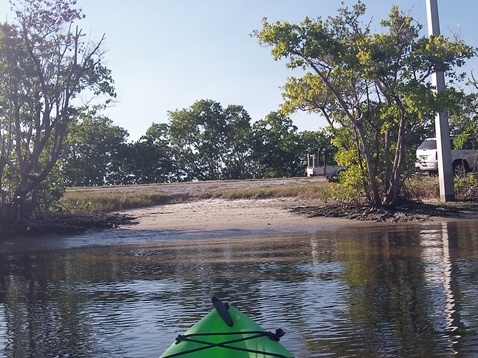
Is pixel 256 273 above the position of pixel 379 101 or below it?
below

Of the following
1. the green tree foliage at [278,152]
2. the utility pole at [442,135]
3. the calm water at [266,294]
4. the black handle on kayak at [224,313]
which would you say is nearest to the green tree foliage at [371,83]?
the utility pole at [442,135]

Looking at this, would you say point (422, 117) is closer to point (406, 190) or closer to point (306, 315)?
point (406, 190)

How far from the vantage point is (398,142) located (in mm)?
25359

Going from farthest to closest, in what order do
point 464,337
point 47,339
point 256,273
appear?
1. point 256,273
2. point 47,339
3. point 464,337

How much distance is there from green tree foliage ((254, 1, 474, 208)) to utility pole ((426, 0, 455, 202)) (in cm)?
53

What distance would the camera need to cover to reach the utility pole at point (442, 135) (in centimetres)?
2542

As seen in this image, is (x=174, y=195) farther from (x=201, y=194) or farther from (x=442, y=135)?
(x=442, y=135)

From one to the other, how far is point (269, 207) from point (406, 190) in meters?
4.87

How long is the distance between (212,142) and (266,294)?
47.9 meters

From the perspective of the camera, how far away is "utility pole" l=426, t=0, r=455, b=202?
25422 mm

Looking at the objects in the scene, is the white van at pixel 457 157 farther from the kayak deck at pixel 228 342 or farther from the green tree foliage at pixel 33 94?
the kayak deck at pixel 228 342

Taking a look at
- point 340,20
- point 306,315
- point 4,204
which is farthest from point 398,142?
point 306,315

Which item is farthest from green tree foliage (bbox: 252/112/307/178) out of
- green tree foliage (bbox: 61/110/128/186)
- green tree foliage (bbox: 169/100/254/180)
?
green tree foliage (bbox: 61/110/128/186)

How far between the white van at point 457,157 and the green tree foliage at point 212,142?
26063 millimetres
